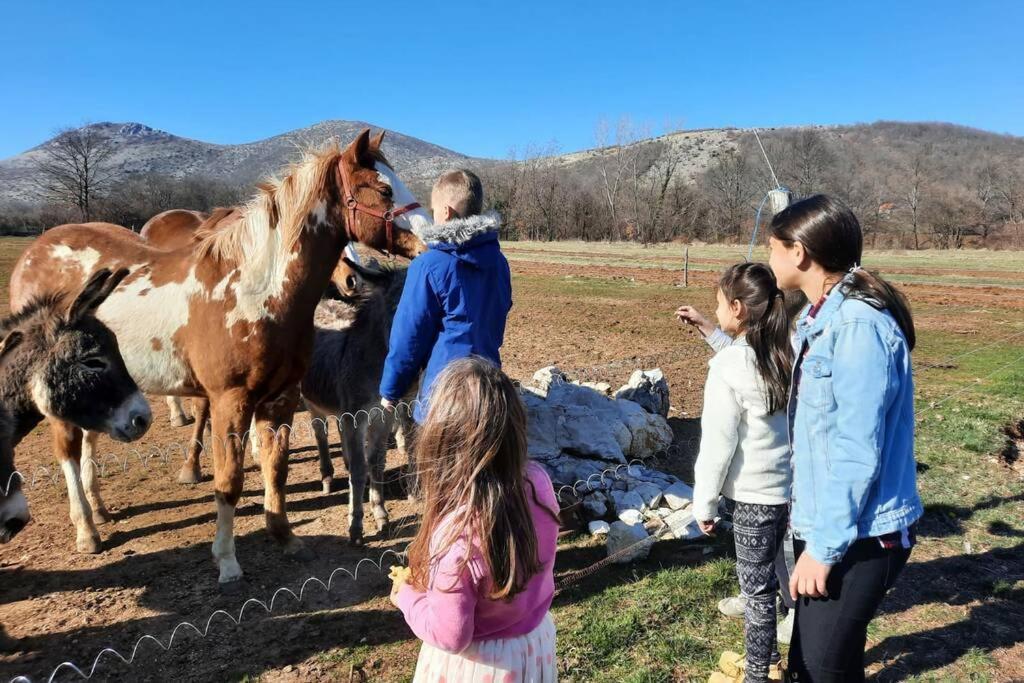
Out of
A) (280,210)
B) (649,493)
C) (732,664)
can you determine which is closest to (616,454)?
(649,493)

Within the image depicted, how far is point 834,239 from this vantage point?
2.01 metres

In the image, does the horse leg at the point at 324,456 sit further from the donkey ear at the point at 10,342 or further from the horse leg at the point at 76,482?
the donkey ear at the point at 10,342

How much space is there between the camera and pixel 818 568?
1.86 m

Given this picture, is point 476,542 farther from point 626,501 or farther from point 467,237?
point 626,501

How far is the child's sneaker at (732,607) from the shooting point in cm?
350

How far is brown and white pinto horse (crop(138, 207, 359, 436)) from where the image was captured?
482 centimetres

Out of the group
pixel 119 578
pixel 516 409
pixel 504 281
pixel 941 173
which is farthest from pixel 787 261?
pixel 941 173

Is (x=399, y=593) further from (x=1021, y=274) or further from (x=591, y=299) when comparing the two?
(x=1021, y=274)

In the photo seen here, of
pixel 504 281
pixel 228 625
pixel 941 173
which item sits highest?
pixel 941 173

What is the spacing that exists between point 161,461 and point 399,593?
17.7ft

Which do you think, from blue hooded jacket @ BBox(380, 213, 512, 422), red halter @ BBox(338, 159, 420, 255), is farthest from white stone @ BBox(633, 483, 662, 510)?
red halter @ BBox(338, 159, 420, 255)

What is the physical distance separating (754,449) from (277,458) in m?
A: 3.10

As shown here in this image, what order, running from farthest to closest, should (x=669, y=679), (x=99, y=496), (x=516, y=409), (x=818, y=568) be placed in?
(x=99, y=496) < (x=669, y=679) < (x=818, y=568) < (x=516, y=409)

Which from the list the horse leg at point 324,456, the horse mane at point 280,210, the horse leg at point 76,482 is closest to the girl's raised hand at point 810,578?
the horse mane at point 280,210
